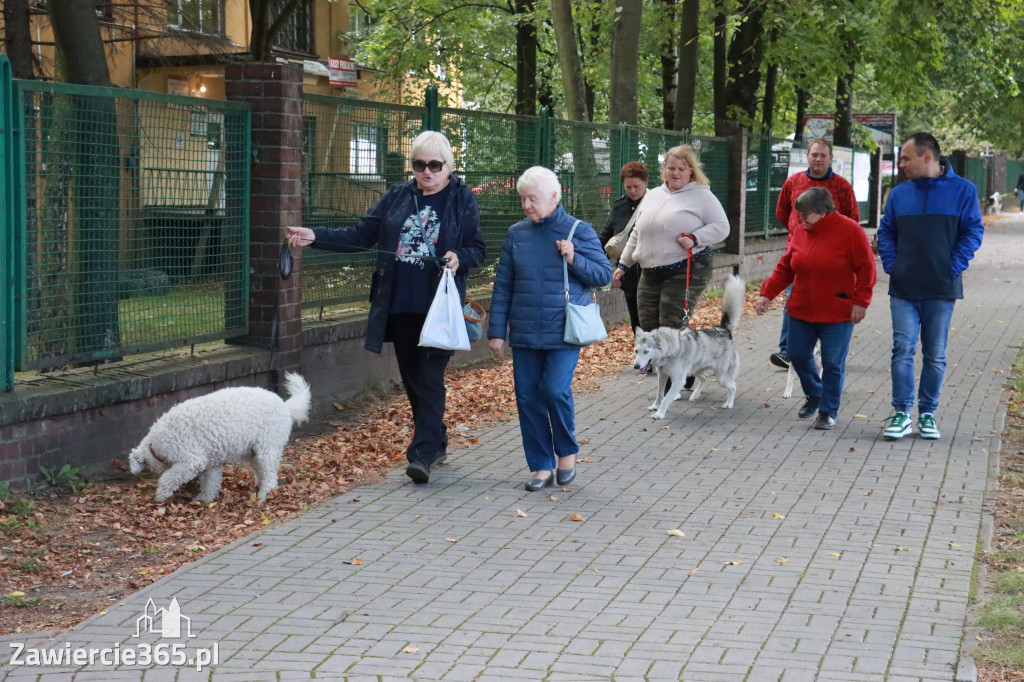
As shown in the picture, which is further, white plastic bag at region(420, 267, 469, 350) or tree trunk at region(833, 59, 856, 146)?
tree trunk at region(833, 59, 856, 146)

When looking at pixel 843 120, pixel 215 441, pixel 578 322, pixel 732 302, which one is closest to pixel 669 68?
pixel 843 120

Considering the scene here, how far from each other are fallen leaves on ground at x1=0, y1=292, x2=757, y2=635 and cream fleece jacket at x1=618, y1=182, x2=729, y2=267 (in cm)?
199

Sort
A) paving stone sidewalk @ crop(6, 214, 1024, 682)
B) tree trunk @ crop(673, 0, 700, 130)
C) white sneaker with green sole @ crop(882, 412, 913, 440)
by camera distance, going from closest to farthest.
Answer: paving stone sidewalk @ crop(6, 214, 1024, 682) < white sneaker with green sole @ crop(882, 412, 913, 440) < tree trunk @ crop(673, 0, 700, 130)

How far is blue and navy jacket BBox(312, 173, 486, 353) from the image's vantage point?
7.36 metres

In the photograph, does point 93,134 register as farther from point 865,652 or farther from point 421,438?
point 865,652

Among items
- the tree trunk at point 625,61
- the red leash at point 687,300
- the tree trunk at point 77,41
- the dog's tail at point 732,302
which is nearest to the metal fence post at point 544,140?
the tree trunk at point 625,61

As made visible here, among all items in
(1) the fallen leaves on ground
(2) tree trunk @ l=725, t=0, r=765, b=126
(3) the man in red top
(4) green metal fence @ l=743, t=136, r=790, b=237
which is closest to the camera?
(1) the fallen leaves on ground

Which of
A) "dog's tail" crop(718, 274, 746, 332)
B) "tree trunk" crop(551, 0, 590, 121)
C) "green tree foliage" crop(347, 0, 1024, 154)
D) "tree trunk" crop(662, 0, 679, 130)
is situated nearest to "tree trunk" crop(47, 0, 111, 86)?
"dog's tail" crop(718, 274, 746, 332)

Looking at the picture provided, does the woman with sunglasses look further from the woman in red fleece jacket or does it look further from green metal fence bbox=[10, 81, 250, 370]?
the woman in red fleece jacket

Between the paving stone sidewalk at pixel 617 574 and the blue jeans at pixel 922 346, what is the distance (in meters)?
0.32

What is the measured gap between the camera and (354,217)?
9922 millimetres

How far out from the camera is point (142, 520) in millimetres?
6609

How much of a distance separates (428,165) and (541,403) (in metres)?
1.55

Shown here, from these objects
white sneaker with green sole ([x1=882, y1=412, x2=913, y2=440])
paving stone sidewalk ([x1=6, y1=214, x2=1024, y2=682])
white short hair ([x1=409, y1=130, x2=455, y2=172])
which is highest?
white short hair ([x1=409, y1=130, x2=455, y2=172])
